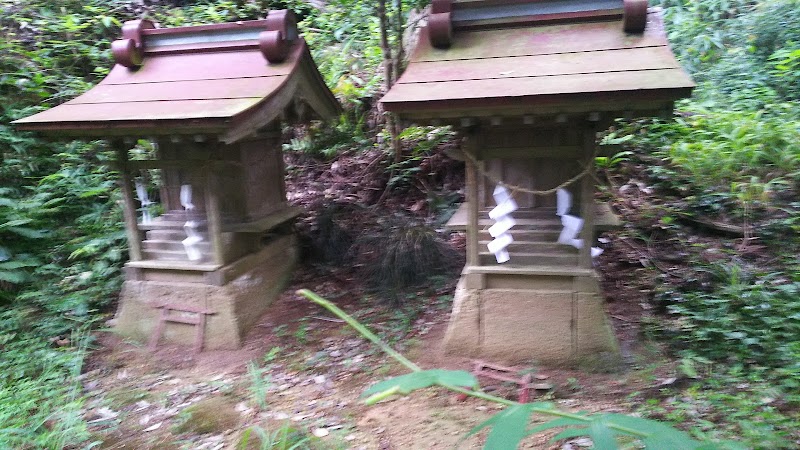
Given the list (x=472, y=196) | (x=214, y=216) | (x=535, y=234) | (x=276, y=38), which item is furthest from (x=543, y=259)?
(x=276, y=38)

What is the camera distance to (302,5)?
1051 cm

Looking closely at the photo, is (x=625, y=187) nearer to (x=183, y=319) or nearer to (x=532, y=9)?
(x=532, y=9)

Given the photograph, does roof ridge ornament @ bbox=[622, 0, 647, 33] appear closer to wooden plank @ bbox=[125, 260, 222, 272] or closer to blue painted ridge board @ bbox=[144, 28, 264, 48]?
blue painted ridge board @ bbox=[144, 28, 264, 48]

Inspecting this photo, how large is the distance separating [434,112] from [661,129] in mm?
5541

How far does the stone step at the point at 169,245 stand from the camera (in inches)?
205

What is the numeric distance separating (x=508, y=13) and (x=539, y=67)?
2.80ft

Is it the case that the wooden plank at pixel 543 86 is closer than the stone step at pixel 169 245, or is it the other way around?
the wooden plank at pixel 543 86

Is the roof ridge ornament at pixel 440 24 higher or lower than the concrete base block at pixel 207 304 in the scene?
higher

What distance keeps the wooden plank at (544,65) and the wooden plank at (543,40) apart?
0.29 feet

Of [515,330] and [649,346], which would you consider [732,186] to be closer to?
[649,346]

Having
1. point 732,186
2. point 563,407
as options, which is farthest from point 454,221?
point 732,186

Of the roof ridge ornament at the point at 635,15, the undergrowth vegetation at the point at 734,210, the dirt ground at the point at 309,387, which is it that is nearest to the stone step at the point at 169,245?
the dirt ground at the point at 309,387

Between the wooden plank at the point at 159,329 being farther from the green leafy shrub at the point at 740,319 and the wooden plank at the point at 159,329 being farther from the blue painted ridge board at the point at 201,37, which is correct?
the green leafy shrub at the point at 740,319

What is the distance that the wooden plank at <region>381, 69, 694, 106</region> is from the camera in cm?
339
